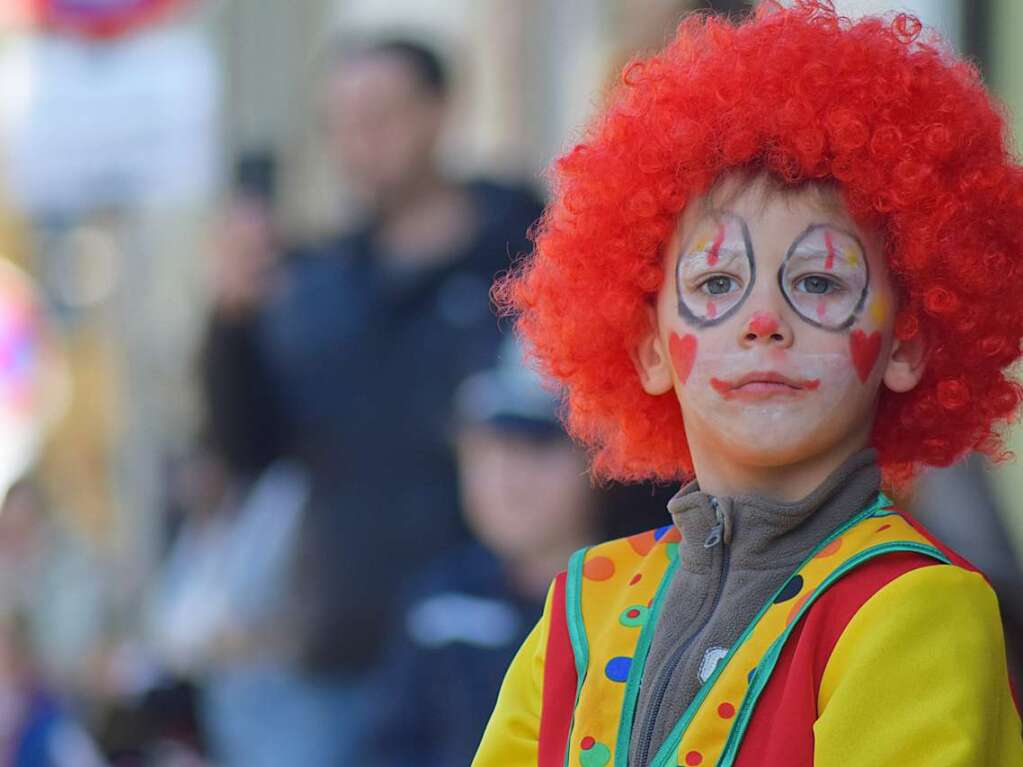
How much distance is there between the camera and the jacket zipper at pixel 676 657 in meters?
2.37

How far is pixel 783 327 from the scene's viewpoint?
238 cm

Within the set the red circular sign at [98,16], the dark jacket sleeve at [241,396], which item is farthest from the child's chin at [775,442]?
the red circular sign at [98,16]

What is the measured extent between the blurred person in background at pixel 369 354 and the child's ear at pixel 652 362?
7.78 feet

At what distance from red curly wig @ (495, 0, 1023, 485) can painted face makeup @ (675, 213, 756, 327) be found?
71 millimetres

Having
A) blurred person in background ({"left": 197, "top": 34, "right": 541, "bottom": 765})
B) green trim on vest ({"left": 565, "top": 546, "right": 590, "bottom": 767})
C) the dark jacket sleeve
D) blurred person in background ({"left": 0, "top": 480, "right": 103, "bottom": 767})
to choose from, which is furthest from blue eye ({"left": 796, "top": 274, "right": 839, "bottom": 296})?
blurred person in background ({"left": 0, "top": 480, "right": 103, "bottom": 767})

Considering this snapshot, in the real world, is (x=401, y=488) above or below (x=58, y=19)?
below

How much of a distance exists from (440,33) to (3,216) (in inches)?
388

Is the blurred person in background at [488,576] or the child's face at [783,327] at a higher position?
the child's face at [783,327]

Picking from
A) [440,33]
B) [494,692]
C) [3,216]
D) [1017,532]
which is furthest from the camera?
[3,216]

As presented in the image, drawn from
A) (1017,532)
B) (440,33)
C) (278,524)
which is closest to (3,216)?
(440,33)

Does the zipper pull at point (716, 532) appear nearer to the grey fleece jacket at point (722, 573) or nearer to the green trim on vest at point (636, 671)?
the grey fleece jacket at point (722, 573)

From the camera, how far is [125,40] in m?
7.71

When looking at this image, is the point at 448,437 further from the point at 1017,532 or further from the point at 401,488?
the point at 1017,532

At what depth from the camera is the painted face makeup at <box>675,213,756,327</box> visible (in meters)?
2.42
